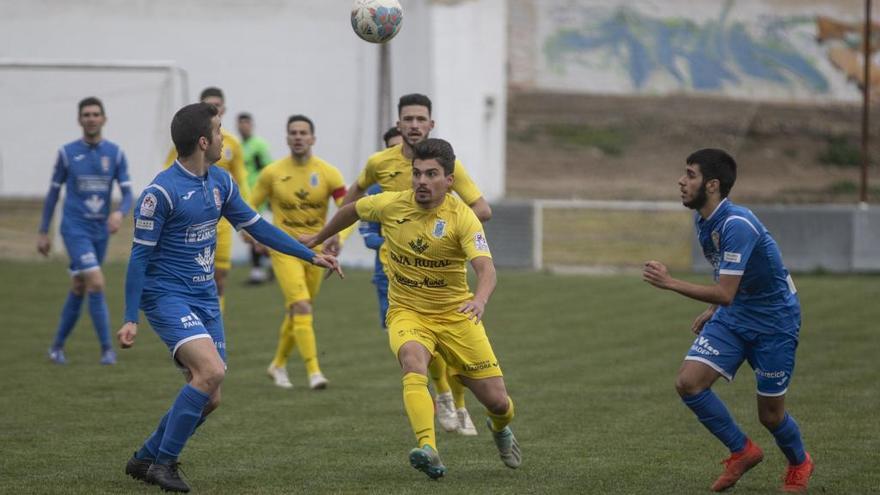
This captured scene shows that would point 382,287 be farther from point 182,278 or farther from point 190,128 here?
point 190,128

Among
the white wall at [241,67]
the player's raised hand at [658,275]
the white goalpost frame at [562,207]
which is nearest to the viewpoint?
the player's raised hand at [658,275]

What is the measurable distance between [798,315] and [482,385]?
1774mm

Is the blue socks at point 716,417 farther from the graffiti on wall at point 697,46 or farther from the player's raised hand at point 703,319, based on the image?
the graffiti on wall at point 697,46

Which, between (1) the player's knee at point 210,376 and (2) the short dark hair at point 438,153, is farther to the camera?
(2) the short dark hair at point 438,153

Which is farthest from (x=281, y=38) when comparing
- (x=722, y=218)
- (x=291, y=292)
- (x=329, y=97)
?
(x=722, y=218)

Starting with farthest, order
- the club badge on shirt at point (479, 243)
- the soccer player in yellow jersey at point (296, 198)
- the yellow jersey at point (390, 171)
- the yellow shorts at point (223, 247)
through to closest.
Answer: the yellow shorts at point (223, 247) → the soccer player in yellow jersey at point (296, 198) → the yellow jersey at point (390, 171) → the club badge on shirt at point (479, 243)

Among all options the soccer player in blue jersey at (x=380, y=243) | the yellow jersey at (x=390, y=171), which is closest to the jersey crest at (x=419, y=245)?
the yellow jersey at (x=390, y=171)

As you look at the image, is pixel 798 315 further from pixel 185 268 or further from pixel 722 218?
pixel 185 268

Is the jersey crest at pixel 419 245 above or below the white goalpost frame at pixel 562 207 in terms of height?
above

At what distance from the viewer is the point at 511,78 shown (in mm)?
37375

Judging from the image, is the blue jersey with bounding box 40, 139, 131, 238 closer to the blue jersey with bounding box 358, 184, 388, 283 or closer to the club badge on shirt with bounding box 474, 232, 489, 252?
the blue jersey with bounding box 358, 184, 388, 283

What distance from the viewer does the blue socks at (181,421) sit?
6.93m

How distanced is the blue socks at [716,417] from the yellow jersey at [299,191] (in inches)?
196

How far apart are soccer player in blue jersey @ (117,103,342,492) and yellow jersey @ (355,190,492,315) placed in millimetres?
944
